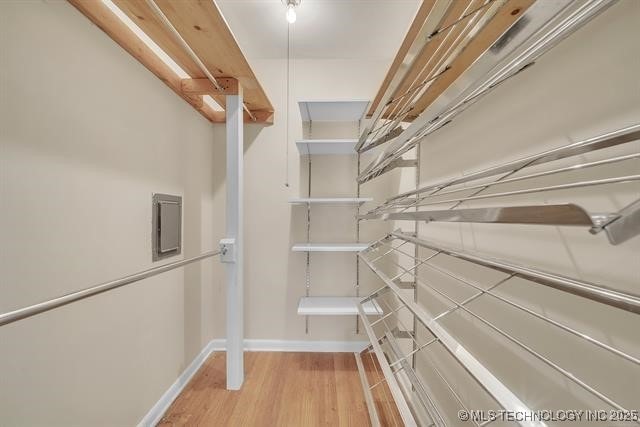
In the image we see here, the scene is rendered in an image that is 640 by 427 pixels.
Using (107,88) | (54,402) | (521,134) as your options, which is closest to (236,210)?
(107,88)

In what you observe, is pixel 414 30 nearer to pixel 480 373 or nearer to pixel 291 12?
pixel 291 12

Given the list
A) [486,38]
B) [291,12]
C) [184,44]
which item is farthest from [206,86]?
[486,38]

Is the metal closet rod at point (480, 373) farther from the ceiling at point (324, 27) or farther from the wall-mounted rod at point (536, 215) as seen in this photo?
the ceiling at point (324, 27)

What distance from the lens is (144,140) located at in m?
1.22

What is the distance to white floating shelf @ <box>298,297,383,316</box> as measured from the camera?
158 centimetres

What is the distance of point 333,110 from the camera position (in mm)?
1692

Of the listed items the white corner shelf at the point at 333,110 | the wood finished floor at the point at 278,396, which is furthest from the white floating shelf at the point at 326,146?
the wood finished floor at the point at 278,396

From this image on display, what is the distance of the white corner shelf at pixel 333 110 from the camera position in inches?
62.1

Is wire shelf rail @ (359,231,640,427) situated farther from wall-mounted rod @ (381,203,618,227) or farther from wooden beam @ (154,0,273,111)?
wooden beam @ (154,0,273,111)

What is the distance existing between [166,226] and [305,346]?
1.34m

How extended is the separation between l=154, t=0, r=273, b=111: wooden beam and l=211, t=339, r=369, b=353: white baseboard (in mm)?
1853

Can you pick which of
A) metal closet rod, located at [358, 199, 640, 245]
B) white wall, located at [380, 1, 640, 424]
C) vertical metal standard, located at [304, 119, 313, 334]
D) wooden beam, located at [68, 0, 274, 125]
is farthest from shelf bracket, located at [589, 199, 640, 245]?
vertical metal standard, located at [304, 119, 313, 334]

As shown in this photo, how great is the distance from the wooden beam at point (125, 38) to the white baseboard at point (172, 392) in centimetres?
175

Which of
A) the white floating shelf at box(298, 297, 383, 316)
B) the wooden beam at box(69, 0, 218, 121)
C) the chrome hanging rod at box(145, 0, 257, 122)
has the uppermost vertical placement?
the wooden beam at box(69, 0, 218, 121)
